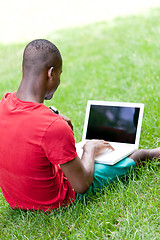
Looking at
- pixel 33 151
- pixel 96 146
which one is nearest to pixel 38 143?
pixel 33 151

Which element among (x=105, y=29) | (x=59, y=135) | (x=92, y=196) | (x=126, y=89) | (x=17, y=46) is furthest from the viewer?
(x=17, y=46)

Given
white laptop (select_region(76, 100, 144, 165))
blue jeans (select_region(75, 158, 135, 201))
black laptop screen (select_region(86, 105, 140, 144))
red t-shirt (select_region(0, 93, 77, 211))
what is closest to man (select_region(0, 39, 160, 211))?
red t-shirt (select_region(0, 93, 77, 211))

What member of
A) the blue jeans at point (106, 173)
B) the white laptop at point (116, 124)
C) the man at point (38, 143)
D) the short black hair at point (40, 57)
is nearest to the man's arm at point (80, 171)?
the man at point (38, 143)

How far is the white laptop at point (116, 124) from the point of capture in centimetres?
322

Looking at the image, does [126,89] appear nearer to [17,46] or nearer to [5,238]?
[5,238]

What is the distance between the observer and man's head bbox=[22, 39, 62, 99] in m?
2.31

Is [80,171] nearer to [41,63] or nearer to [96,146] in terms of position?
[96,146]

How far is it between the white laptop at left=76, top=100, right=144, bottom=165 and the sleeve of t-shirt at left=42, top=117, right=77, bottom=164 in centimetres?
83

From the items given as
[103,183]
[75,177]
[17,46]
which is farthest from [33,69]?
[17,46]

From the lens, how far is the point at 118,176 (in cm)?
280

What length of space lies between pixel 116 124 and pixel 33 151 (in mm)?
1264

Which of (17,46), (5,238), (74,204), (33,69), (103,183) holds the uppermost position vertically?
(17,46)

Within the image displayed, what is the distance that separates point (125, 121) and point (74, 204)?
40.5 inches

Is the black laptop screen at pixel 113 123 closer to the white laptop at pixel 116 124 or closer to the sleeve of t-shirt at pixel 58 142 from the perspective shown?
the white laptop at pixel 116 124
